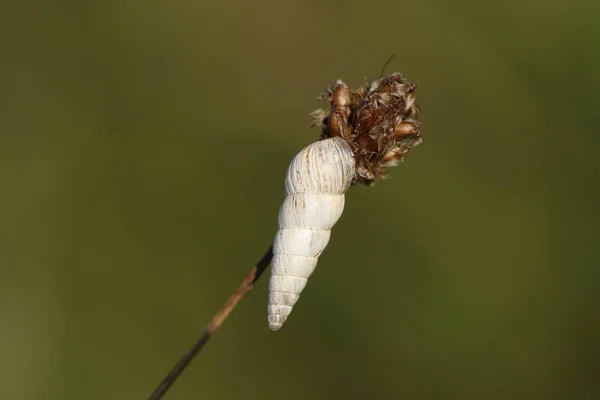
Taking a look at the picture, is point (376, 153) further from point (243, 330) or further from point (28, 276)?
point (28, 276)

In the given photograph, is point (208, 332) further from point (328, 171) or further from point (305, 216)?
point (328, 171)

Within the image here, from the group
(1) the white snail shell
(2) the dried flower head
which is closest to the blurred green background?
(2) the dried flower head

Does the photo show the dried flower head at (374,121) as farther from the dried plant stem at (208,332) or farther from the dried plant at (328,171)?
the dried plant stem at (208,332)

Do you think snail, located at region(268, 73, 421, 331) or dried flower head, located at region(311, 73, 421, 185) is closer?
snail, located at region(268, 73, 421, 331)

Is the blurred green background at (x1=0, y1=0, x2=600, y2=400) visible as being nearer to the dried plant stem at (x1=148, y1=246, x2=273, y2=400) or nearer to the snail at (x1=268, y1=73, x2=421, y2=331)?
the snail at (x1=268, y1=73, x2=421, y2=331)

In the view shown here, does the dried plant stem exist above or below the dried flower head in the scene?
below

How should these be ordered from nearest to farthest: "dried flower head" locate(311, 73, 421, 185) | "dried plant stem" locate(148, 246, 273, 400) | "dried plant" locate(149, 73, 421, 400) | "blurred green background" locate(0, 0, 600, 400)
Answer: "dried plant stem" locate(148, 246, 273, 400)
"dried plant" locate(149, 73, 421, 400)
"dried flower head" locate(311, 73, 421, 185)
"blurred green background" locate(0, 0, 600, 400)

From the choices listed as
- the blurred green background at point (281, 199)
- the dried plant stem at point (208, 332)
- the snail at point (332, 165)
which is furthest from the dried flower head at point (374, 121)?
the blurred green background at point (281, 199)
